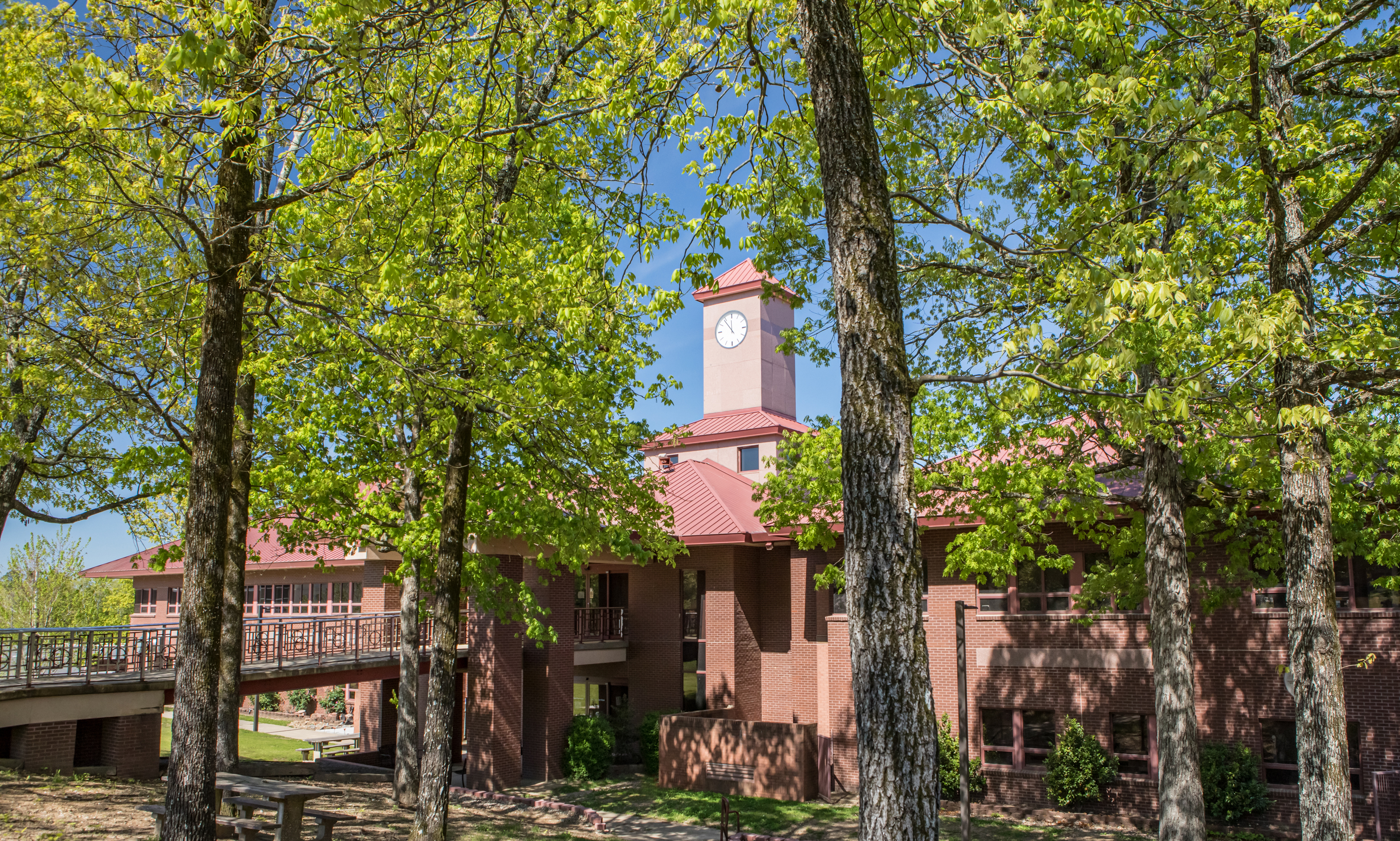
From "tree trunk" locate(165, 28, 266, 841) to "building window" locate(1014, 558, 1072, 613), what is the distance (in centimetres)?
1763

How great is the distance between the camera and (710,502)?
87.8 ft

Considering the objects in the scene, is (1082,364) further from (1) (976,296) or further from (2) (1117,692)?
(2) (1117,692)

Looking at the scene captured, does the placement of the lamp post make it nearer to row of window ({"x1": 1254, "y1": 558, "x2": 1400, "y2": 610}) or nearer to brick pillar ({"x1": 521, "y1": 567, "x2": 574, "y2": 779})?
row of window ({"x1": 1254, "y1": 558, "x2": 1400, "y2": 610})

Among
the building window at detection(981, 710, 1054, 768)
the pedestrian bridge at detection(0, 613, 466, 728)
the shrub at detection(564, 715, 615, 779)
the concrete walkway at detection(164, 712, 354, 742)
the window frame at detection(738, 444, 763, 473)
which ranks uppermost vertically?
the window frame at detection(738, 444, 763, 473)

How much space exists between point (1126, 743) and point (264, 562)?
1150 inches

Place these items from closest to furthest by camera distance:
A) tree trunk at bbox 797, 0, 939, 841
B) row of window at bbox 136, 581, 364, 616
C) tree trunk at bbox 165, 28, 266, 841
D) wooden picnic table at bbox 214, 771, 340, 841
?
1. tree trunk at bbox 797, 0, 939, 841
2. tree trunk at bbox 165, 28, 266, 841
3. wooden picnic table at bbox 214, 771, 340, 841
4. row of window at bbox 136, 581, 364, 616

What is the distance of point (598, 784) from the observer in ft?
76.7

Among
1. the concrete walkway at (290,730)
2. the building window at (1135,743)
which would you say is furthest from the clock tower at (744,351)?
the concrete walkway at (290,730)

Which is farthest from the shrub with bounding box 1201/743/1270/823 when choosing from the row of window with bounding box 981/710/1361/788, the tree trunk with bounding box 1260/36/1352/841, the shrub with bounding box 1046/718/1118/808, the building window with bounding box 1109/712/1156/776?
the tree trunk with bounding box 1260/36/1352/841

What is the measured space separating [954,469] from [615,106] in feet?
30.1

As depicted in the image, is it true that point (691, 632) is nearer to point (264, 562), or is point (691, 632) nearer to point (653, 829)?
point (653, 829)

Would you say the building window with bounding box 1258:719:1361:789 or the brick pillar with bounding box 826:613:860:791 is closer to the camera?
the building window with bounding box 1258:719:1361:789

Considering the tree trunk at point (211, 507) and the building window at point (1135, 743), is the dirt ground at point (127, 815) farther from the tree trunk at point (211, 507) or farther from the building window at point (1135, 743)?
the building window at point (1135, 743)

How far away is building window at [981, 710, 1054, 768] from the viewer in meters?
21.2
